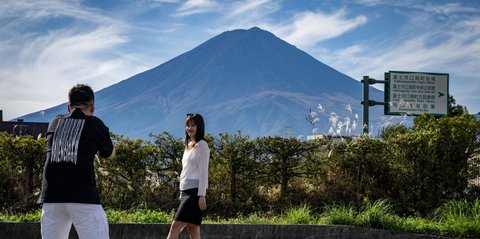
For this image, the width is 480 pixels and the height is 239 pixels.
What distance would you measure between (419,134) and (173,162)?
4308mm

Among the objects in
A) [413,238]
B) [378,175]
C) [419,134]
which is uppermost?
[419,134]

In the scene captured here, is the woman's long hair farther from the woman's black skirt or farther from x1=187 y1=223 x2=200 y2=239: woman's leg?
x1=187 y1=223 x2=200 y2=239: woman's leg

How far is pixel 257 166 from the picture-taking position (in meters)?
11.8

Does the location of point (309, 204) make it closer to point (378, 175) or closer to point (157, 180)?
point (378, 175)

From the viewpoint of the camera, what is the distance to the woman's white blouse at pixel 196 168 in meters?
7.50

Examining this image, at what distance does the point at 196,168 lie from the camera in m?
7.61

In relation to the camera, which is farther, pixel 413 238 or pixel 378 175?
pixel 378 175

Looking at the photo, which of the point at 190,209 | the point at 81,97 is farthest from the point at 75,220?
the point at 190,209

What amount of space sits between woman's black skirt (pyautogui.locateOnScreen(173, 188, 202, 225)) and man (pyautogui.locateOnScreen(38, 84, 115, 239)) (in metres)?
2.07

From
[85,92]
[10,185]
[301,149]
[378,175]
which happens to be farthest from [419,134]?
[85,92]

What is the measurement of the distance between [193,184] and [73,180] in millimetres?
2339

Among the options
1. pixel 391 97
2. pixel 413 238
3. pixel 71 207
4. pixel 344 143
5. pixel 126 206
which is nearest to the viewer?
pixel 71 207

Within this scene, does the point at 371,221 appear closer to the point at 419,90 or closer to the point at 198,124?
the point at 198,124

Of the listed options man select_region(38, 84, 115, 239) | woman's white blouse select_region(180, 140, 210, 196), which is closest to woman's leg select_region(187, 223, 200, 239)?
woman's white blouse select_region(180, 140, 210, 196)
